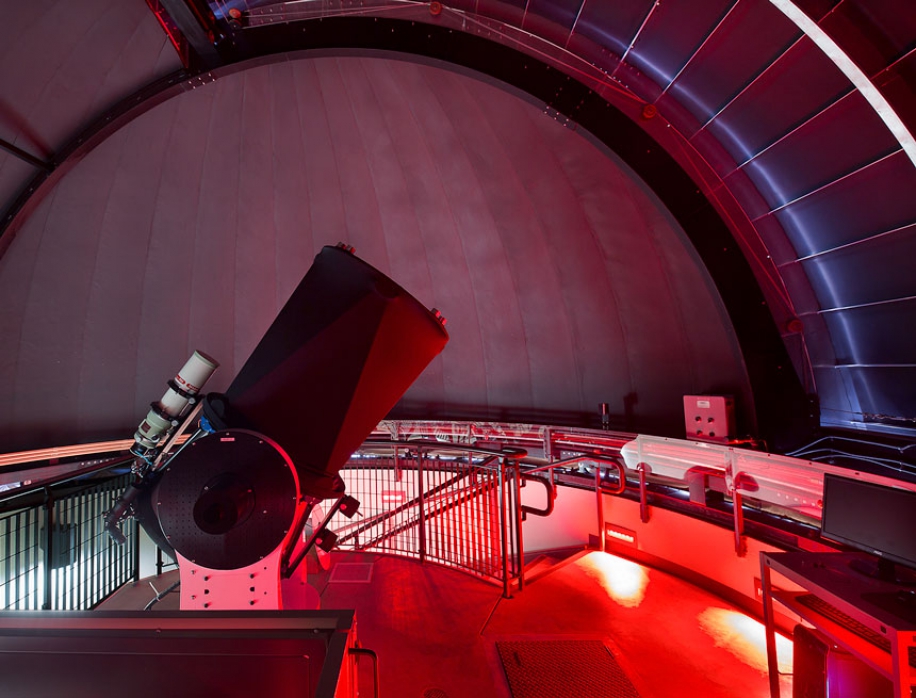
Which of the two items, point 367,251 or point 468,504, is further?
point 367,251

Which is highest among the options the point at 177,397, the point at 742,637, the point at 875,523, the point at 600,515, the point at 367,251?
the point at 367,251

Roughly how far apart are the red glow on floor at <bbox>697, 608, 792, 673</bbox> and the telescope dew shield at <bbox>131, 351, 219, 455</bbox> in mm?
4043

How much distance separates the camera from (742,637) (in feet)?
11.7

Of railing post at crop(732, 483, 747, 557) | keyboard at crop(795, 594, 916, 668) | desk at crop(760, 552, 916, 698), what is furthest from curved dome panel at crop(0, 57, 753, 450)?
keyboard at crop(795, 594, 916, 668)

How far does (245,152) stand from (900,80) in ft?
23.8

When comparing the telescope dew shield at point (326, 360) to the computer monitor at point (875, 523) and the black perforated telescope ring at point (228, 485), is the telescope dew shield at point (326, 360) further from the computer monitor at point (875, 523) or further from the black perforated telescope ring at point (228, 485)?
the computer monitor at point (875, 523)

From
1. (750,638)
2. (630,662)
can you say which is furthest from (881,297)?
(630,662)

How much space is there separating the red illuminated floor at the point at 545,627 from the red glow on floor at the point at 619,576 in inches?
0.4

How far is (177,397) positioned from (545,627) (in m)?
3.20

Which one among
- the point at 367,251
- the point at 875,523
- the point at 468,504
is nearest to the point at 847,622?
the point at 875,523

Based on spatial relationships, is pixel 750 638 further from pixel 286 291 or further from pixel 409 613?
pixel 286 291

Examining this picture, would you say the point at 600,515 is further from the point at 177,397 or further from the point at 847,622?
the point at 177,397

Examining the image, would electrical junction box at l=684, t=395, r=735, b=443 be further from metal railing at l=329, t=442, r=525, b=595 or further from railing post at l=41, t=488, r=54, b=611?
railing post at l=41, t=488, r=54, b=611

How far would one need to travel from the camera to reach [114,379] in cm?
715
